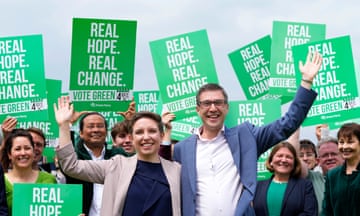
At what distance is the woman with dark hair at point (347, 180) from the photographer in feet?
23.9

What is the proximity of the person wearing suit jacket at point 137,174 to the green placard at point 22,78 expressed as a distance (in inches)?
138

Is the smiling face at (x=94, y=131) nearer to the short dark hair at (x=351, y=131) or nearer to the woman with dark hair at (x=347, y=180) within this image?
the woman with dark hair at (x=347, y=180)

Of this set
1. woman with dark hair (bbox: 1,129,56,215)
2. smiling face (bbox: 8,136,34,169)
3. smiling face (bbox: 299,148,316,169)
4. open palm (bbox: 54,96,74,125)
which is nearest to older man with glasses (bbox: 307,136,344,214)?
smiling face (bbox: 299,148,316,169)

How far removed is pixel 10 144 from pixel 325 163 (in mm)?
3604

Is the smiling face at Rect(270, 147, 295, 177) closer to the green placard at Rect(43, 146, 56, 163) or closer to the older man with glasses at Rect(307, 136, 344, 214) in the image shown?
the older man with glasses at Rect(307, 136, 344, 214)

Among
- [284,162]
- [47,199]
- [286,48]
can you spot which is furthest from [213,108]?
[286,48]

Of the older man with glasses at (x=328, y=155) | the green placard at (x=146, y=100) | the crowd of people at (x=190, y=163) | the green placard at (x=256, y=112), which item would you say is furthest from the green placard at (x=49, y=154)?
the crowd of people at (x=190, y=163)

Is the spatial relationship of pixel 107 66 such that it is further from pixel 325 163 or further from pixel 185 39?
pixel 325 163

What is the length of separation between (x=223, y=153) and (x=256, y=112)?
3.46m

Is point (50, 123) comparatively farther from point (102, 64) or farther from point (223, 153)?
point (223, 153)

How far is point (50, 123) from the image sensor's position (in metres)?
11.4

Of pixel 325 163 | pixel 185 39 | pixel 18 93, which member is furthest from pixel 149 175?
pixel 185 39

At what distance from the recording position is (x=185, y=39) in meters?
10.9

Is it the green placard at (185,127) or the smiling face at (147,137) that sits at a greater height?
the green placard at (185,127)
